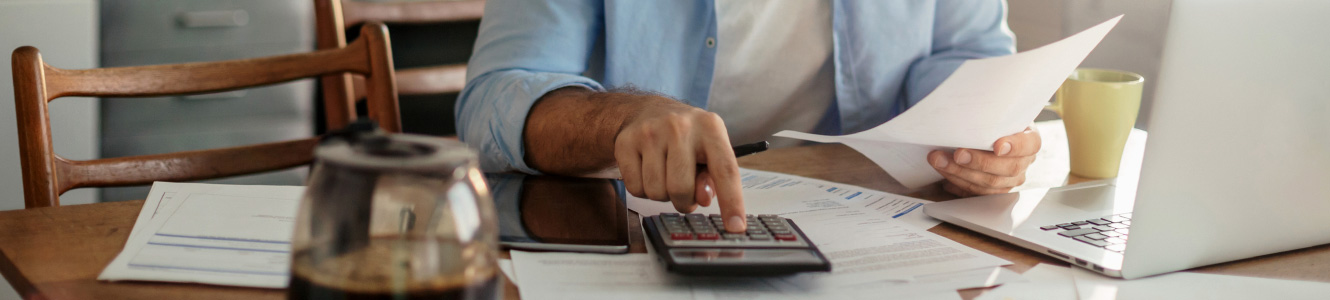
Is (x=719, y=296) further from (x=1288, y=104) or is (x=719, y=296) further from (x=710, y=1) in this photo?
(x=710, y=1)

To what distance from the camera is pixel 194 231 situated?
56 centimetres

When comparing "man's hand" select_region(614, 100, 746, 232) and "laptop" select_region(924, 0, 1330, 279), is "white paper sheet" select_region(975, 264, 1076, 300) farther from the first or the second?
"man's hand" select_region(614, 100, 746, 232)

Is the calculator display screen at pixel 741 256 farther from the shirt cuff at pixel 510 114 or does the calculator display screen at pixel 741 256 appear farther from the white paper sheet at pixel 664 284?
the shirt cuff at pixel 510 114

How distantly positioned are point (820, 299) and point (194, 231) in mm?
399

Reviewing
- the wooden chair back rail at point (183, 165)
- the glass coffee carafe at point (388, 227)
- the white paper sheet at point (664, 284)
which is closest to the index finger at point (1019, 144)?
the white paper sheet at point (664, 284)

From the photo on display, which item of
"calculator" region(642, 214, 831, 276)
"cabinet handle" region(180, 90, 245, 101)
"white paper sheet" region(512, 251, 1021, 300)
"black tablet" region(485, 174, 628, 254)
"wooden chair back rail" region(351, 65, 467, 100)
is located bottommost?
"cabinet handle" region(180, 90, 245, 101)

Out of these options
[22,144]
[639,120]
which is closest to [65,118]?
[22,144]

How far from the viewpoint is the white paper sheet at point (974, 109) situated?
27.1 inches

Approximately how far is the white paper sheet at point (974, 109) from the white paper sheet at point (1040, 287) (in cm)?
18

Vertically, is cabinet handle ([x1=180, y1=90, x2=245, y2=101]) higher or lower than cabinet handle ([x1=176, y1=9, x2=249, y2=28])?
lower

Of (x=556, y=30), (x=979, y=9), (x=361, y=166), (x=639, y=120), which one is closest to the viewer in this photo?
(x=361, y=166)

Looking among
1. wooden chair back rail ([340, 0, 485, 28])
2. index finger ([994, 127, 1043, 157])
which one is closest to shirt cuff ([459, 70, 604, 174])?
index finger ([994, 127, 1043, 157])

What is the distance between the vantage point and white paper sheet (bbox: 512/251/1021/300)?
1.57ft

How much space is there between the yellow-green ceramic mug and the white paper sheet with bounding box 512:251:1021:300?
1.24 feet
